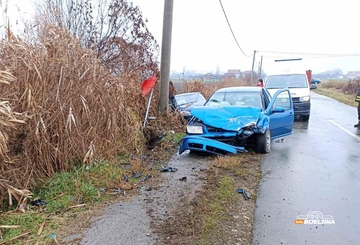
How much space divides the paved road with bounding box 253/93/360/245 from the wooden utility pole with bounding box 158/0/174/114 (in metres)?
3.66

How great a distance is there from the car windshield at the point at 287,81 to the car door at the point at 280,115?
205 inches

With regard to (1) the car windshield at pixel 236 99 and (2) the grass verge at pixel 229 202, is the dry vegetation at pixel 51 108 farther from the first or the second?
(1) the car windshield at pixel 236 99

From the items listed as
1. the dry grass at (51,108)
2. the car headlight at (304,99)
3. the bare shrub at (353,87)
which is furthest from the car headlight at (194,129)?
the bare shrub at (353,87)

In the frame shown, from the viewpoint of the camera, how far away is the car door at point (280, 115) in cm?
810

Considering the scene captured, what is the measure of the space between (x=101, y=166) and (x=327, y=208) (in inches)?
144

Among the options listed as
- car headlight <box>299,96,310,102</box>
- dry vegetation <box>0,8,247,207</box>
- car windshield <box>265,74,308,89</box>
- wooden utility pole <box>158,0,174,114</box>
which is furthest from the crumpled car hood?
car windshield <box>265,74,308,89</box>

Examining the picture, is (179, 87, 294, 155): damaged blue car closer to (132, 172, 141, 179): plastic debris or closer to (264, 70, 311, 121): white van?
(132, 172, 141, 179): plastic debris

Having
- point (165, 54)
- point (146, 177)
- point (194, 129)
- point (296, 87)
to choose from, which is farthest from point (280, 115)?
point (296, 87)

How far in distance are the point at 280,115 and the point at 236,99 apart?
49.8 inches

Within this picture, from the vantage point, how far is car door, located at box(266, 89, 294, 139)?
8.10 metres

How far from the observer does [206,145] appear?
6.77 metres

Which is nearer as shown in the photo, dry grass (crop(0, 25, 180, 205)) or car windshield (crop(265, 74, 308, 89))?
dry grass (crop(0, 25, 180, 205))

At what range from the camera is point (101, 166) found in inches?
222

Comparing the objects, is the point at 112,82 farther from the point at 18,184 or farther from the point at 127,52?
the point at 127,52
